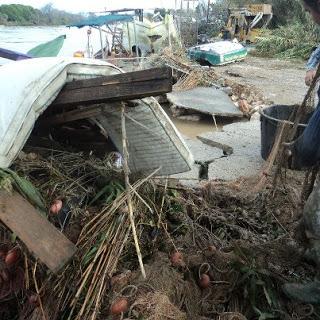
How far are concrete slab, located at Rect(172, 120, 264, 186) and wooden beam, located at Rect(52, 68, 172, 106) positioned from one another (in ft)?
8.33

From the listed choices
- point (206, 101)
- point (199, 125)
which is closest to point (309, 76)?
point (199, 125)

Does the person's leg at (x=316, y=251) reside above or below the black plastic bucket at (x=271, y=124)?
above

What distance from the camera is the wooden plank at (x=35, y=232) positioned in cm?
216

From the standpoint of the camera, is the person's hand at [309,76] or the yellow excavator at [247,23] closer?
the person's hand at [309,76]

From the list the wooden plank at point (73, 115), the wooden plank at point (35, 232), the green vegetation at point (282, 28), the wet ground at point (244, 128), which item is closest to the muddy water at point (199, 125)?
the wet ground at point (244, 128)

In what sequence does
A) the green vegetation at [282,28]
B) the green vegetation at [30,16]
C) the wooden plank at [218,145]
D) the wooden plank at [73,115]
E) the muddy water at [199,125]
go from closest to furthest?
the wooden plank at [73,115], the wooden plank at [218,145], the muddy water at [199,125], the green vegetation at [282,28], the green vegetation at [30,16]

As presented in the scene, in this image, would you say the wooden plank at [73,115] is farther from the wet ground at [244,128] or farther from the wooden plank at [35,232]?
the wet ground at [244,128]

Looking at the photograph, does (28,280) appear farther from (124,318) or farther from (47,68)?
(47,68)

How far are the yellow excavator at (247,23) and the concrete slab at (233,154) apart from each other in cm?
1832

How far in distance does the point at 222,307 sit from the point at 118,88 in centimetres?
145

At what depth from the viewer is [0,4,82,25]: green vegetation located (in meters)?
59.3

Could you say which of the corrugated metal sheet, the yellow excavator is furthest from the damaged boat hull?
the yellow excavator

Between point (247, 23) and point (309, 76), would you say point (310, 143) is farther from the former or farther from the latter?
point (247, 23)

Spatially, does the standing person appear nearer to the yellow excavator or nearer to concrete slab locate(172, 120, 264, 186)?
concrete slab locate(172, 120, 264, 186)
